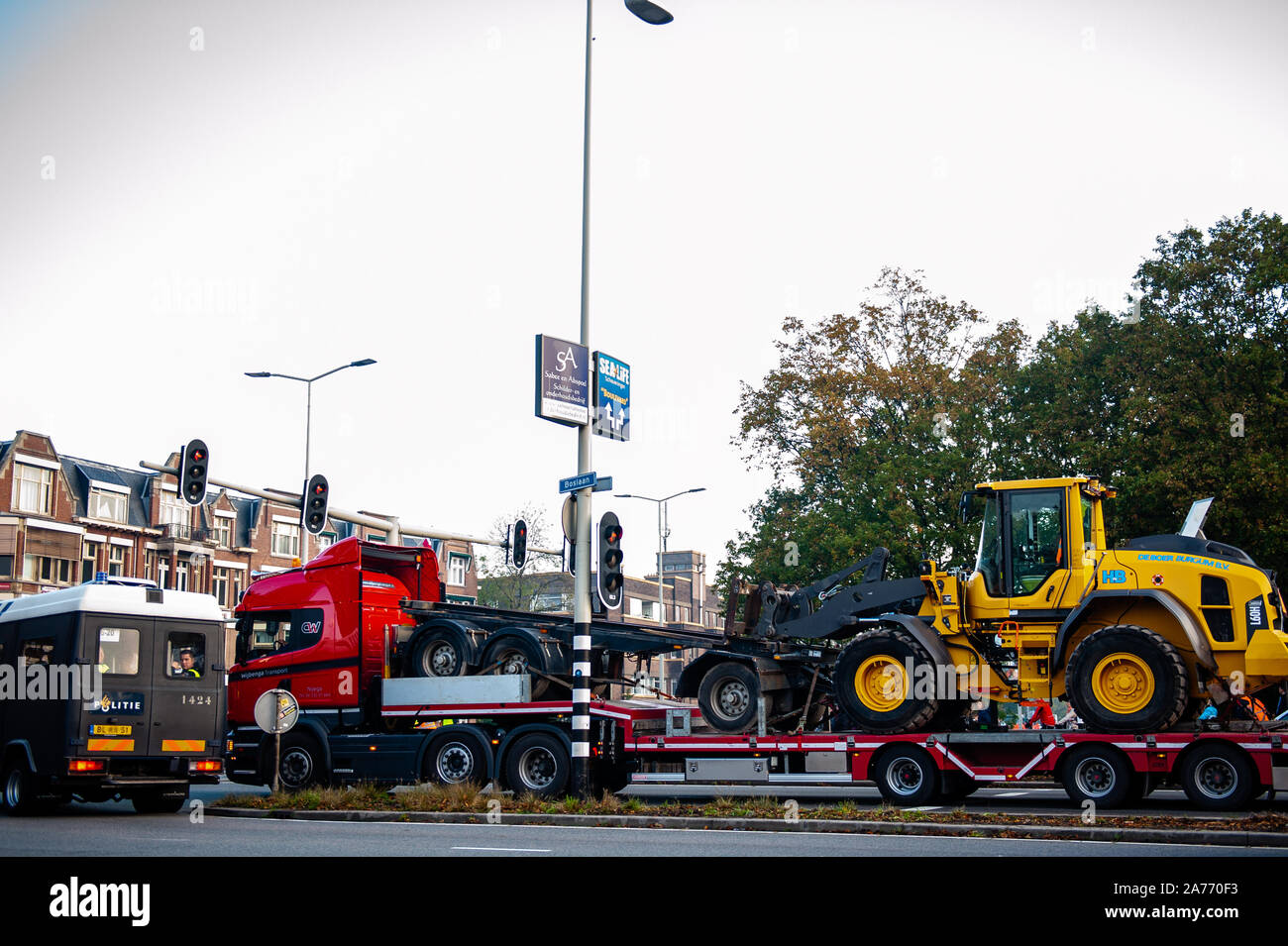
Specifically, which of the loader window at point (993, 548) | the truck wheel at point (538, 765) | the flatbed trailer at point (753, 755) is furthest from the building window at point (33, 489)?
the loader window at point (993, 548)

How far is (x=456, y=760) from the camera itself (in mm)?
19719

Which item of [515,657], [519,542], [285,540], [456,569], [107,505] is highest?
[107,505]

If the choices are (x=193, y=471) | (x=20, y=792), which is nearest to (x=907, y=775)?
(x=20, y=792)

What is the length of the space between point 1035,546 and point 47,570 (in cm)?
5105

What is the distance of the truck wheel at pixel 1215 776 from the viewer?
51.8ft

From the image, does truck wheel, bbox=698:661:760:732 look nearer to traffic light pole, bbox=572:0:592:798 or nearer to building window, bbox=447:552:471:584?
traffic light pole, bbox=572:0:592:798

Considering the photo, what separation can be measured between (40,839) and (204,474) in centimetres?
1136

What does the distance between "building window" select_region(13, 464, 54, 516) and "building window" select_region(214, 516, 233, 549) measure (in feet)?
33.3

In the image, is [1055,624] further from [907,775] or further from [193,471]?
[193,471]

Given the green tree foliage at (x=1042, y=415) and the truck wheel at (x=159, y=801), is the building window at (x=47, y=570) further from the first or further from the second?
the truck wheel at (x=159, y=801)

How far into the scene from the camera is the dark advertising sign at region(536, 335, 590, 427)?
693 inches

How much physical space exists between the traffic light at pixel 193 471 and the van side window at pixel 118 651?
5.31 m

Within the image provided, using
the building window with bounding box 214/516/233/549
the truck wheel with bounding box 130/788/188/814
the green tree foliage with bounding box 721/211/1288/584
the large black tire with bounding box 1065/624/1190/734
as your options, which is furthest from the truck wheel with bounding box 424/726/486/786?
the building window with bounding box 214/516/233/549
